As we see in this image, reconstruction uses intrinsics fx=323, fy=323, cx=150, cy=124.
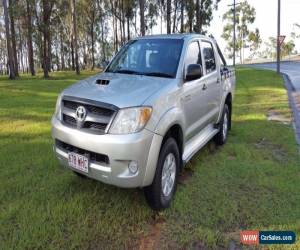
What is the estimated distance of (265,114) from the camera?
9.43 m

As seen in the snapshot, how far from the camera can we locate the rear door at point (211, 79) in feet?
17.3

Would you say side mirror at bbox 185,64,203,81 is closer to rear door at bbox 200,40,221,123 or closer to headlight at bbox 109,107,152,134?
rear door at bbox 200,40,221,123

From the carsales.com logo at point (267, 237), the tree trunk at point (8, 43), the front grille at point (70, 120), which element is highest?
the tree trunk at point (8, 43)

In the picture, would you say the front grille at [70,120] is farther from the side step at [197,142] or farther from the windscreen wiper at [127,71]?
the side step at [197,142]

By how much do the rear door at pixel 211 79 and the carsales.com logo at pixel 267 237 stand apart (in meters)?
2.35

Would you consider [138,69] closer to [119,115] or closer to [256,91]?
[119,115]

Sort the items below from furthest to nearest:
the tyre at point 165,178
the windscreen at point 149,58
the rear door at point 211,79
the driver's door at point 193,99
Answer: the rear door at point 211,79
the windscreen at point 149,58
the driver's door at point 193,99
the tyre at point 165,178

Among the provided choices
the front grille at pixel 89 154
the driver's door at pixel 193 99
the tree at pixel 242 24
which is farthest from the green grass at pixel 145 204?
the tree at pixel 242 24

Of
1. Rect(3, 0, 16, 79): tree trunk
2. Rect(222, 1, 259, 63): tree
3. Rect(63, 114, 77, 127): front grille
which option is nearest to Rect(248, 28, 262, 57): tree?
Rect(222, 1, 259, 63): tree

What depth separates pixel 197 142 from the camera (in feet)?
16.5

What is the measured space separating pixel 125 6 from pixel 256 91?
89.4ft

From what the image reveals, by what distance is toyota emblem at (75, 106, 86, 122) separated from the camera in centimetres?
354

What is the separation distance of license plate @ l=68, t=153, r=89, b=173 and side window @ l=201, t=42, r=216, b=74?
9.04ft

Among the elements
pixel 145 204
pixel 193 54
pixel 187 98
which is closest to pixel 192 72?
pixel 187 98
